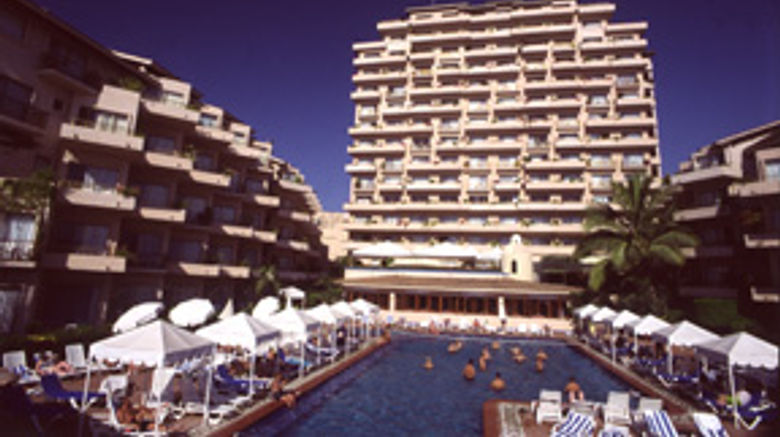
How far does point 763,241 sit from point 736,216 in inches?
212

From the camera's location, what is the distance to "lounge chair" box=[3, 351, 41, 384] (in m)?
14.5

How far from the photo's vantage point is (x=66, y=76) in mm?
24359

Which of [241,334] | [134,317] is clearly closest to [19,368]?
[134,317]

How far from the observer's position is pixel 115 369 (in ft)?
58.5

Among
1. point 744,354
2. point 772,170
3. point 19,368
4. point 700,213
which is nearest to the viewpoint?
point 744,354

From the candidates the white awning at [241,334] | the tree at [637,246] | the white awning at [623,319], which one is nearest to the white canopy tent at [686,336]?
the white awning at [623,319]

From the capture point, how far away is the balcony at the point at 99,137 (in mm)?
24500

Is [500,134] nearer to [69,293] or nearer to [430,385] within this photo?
[430,385]

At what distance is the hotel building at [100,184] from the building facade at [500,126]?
80.0ft

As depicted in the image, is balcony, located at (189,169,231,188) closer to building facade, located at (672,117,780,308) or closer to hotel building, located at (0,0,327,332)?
hotel building, located at (0,0,327,332)

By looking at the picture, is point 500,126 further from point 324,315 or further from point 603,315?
point 324,315

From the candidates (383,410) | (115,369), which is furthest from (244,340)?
(115,369)

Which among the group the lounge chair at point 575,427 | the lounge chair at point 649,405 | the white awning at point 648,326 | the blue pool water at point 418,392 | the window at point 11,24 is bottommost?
the blue pool water at point 418,392

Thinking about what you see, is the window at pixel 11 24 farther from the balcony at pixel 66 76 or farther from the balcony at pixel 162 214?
the balcony at pixel 162 214
